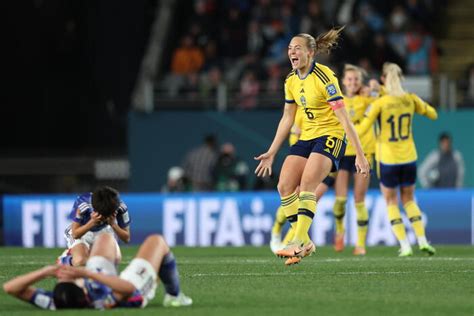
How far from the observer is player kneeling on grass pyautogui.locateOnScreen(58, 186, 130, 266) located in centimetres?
970

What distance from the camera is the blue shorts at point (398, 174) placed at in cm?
1516

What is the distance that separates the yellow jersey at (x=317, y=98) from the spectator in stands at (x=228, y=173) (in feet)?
31.3

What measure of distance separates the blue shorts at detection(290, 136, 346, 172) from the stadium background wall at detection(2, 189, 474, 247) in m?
7.94

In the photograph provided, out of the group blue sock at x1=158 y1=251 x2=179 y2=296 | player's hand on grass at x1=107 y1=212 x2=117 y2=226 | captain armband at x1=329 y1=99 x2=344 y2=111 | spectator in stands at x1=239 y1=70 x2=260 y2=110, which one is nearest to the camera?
blue sock at x1=158 y1=251 x2=179 y2=296

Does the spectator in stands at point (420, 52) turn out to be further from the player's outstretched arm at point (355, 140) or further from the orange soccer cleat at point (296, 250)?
the orange soccer cleat at point (296, 250)

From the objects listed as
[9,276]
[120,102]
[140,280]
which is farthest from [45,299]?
[120,102]

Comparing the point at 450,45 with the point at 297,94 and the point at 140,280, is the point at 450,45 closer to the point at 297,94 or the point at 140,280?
the point at 297,94

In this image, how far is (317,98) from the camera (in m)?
12.0

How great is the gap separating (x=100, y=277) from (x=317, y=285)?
2.76m

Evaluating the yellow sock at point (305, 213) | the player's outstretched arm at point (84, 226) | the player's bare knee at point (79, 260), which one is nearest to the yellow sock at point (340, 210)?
the yellow sock at point (305, 213)

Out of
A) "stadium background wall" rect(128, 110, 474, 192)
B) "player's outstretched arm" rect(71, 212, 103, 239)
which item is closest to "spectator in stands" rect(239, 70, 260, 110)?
"stadium background wall" rect(128, 110, 474, 192)

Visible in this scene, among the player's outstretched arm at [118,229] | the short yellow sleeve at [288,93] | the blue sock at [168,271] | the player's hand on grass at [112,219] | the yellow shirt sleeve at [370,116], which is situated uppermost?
the short yellow sleeve at [288,93]

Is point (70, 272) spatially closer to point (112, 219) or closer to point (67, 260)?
point (112, 219)

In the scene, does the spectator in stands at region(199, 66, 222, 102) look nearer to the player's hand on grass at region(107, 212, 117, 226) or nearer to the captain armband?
the captain armband
